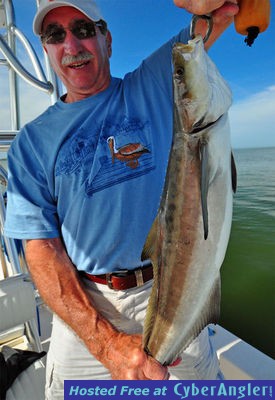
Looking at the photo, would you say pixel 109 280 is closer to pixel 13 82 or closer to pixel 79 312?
pixel 79 312

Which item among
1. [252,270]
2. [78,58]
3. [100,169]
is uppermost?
[78,58]

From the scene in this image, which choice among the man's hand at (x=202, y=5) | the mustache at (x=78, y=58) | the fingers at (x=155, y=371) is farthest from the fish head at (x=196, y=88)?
the fingers at (x=155, y=371)

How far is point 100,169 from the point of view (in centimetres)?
189

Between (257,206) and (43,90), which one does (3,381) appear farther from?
(257,206)

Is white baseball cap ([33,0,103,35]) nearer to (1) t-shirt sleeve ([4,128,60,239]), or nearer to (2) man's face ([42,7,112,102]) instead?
(2) man's face ([42,7,112,102])

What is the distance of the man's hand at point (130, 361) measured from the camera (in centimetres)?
153

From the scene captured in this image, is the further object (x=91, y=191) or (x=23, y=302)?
(x=23, y=302)

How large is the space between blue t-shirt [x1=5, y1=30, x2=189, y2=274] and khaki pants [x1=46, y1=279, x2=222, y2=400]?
0.18 m

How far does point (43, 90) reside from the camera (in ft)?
7.69

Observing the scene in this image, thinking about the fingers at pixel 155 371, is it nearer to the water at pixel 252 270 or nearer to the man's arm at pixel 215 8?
the water at pixel 252 270

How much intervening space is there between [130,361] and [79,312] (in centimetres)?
45

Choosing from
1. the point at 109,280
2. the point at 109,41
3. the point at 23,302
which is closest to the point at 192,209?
the point at 109,280

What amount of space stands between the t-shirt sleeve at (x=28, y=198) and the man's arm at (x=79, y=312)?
8cm

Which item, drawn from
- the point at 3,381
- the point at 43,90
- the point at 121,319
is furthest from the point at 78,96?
the point at 3,381
